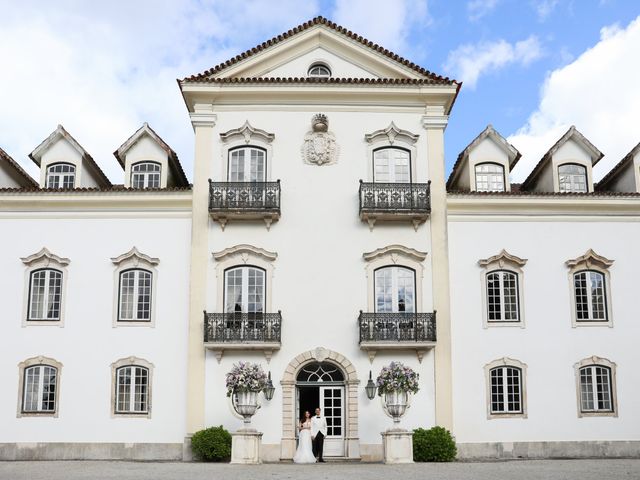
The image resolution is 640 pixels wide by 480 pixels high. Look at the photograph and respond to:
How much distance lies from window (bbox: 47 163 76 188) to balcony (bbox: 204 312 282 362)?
268 inches

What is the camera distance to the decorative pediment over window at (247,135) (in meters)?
25.8

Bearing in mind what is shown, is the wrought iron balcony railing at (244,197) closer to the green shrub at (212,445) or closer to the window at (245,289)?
the window at (245,289)

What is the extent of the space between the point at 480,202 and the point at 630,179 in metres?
5.37

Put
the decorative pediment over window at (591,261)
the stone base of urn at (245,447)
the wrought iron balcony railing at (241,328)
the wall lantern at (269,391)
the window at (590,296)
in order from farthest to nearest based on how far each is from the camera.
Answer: the decorative pediment over window at (591,261)
the window at (590,296)
the wrought iron balcony railing at (241,328)
the wall lantern at (269,391)
the stone base of urn at (245,447)

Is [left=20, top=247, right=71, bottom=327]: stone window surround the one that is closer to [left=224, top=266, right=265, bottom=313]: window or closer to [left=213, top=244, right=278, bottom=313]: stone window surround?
[left=213, top=244, right=278, bottom=313]: stone window surround

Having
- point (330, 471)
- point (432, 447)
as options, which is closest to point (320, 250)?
point (432, 447)

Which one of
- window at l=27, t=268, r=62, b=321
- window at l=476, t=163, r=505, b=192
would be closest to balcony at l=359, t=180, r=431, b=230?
window at l=476, t=163, r=505, b=192

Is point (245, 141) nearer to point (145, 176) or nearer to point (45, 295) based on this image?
point (145, 176)

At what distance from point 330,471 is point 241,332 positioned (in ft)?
19.2

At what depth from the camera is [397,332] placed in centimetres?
2428

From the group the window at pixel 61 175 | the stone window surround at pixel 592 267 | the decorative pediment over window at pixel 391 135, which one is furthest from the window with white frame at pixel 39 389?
the stone window surround at pixel 592 267

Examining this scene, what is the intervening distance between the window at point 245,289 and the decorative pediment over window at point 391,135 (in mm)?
5444

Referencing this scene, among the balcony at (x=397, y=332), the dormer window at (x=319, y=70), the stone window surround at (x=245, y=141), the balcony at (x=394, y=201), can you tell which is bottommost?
the balcony at (x=397, y=332)

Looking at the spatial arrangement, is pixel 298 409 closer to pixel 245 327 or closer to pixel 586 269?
pixel 245 327
